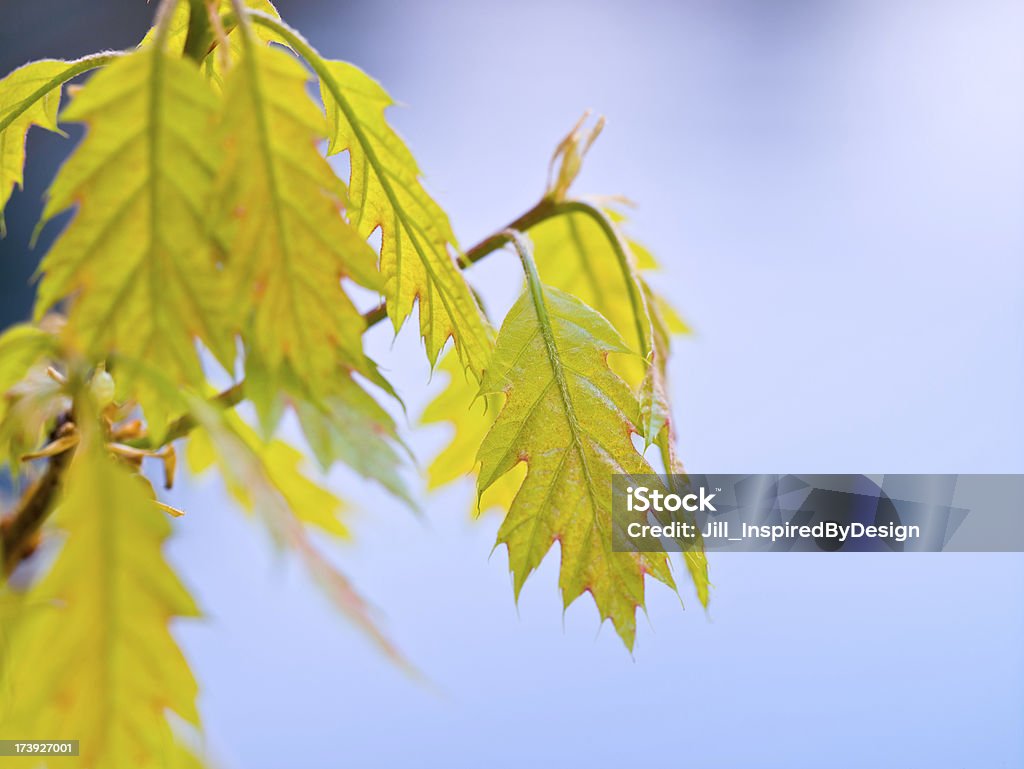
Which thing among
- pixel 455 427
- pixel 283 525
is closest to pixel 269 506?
pixel 283 525

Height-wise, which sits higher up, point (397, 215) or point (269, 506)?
point (397, 215)

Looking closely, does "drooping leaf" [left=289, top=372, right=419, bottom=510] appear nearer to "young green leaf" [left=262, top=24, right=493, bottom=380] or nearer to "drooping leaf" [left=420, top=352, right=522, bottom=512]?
"young green leaf" [left=262, top=24, right=493, bottom=380]

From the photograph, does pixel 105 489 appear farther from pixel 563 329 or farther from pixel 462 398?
pixel 462 398

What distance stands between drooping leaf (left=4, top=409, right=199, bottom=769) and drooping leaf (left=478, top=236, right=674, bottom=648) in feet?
0.40

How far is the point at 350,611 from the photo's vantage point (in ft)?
0.60

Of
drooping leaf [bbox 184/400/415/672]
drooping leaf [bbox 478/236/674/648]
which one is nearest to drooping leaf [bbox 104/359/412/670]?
drooping leaf [bbox 184/400/415/672]

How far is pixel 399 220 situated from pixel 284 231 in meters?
0.07

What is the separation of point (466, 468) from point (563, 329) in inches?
8.5

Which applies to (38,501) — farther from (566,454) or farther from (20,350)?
(566,454)

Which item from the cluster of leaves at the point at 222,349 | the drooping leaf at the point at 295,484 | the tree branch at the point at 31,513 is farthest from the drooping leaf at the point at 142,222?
the drooping leaf at the point at 295,484

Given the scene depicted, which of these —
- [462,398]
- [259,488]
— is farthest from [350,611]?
[462,398]

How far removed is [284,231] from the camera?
0.23 meters

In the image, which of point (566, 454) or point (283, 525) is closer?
point (283, 525)

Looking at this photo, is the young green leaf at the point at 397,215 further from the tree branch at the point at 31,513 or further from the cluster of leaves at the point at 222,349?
the tree branch at the point at 31,513
